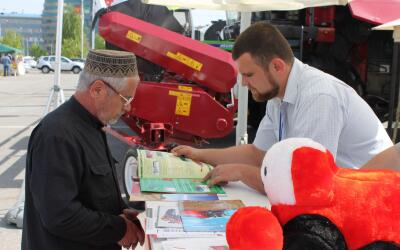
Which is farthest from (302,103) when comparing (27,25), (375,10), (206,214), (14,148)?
(27,25)

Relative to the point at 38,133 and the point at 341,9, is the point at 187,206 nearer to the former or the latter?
the point at 38,133

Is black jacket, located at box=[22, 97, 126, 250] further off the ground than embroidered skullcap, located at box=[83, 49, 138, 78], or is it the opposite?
embroidered skullcap, located at box=[83, 49, 138, 78]

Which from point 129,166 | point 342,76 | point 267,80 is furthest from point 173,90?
point 267,80

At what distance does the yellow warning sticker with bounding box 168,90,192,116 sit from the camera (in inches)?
208

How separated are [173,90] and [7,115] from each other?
7.49 metres

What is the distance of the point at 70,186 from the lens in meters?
1.65

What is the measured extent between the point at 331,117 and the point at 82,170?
0.93 meters

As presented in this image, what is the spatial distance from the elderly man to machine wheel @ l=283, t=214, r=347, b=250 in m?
0.82

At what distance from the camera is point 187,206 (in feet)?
5.87

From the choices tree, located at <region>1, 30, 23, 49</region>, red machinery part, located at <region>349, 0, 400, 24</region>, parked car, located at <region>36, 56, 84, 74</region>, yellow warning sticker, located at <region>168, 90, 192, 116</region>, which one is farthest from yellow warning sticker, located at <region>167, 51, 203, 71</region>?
tree, located at <region>1, 30, 23, 49</region>

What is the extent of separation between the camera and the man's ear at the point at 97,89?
1748 millimetres

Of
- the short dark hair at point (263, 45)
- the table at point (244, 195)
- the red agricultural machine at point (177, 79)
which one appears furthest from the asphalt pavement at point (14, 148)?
the short dark hair at point (263, 45)

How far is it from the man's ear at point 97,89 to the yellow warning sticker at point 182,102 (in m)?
3.51

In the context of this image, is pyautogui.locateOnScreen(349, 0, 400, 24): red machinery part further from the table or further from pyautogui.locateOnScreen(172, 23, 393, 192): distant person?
the table
